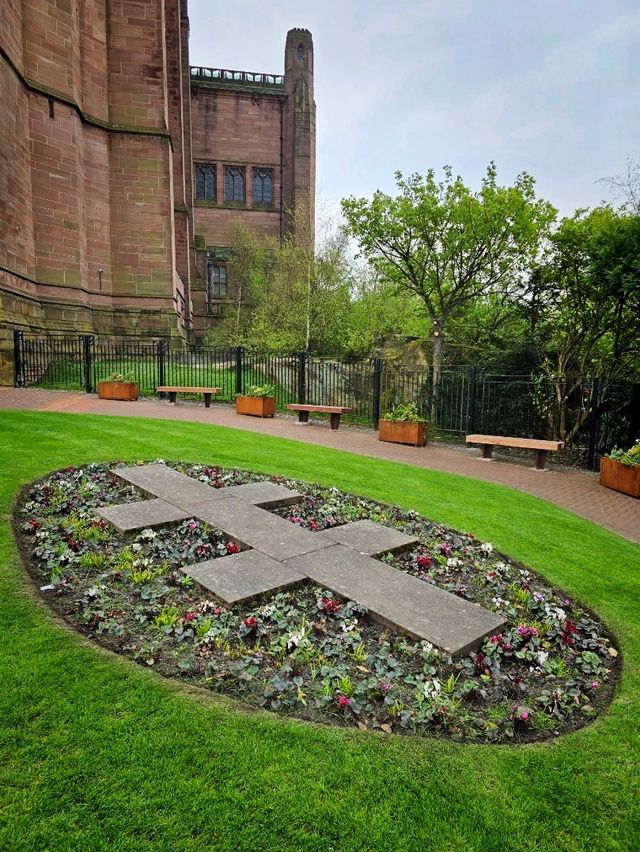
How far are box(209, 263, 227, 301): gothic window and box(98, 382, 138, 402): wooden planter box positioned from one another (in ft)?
71.8

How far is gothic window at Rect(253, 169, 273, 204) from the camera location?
38.0 metres

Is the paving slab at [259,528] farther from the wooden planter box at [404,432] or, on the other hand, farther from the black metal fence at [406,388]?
the black metal fence at [406,388]

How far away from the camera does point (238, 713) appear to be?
83.6 inches

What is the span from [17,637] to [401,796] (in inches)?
74.8

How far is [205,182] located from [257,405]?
2966 centimetres

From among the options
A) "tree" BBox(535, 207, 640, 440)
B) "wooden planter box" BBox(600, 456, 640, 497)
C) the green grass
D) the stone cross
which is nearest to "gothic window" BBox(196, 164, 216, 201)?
"tree" BBox(535, 207, 640, 440)

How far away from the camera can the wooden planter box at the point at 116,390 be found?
1495 centimetres

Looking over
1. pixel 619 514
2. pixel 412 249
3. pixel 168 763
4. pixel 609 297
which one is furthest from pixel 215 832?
pixel 412 249

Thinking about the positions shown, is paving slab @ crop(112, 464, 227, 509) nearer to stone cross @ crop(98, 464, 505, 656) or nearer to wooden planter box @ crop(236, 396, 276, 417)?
stone cross @ crop(98, 464, 505, 656)

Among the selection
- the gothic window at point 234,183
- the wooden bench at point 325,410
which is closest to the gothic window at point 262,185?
the gothic window at point 234,183

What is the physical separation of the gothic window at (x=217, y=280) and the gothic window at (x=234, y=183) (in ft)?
19.1

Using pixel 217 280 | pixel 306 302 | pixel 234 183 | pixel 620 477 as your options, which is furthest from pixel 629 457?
pixel 234 183

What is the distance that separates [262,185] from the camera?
38.0 meters

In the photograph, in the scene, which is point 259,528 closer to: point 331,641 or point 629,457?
point 331,641
